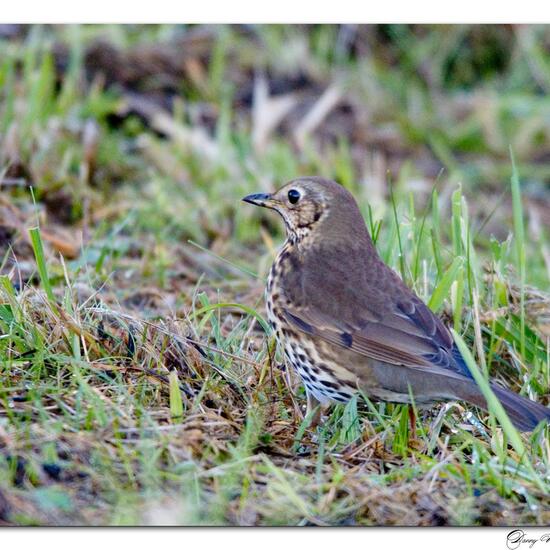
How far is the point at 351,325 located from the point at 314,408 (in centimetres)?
36

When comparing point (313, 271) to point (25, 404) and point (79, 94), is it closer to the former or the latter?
point (25, 404)

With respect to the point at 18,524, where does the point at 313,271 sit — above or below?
above

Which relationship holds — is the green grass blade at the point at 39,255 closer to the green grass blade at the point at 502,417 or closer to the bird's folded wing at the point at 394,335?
the bird's folded wing at the point at 394,335

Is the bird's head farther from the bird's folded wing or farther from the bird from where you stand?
the bird's folded wing

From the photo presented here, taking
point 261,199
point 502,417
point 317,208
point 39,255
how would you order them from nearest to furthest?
point 502,417 < point 39,255 < point 317,208 < point 261,199

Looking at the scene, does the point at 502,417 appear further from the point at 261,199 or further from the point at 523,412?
the point at 261,199

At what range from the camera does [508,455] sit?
402cm

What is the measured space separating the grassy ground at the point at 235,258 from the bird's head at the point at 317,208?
0.30m

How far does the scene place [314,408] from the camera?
4.27 metres

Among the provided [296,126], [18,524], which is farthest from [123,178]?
[18,524]

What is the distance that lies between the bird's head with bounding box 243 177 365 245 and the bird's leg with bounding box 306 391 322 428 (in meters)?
0.74

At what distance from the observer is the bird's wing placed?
4133mm

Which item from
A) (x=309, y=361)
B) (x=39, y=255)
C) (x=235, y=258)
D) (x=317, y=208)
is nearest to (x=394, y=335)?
(x=309, y=361)

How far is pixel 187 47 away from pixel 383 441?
15.3 feet
